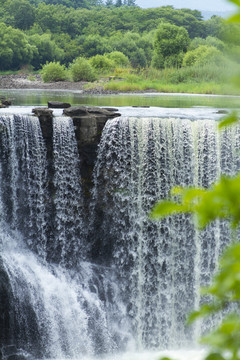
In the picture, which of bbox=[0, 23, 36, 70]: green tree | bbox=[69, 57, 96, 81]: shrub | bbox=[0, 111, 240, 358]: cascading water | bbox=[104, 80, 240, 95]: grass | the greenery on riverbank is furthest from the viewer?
bbox=[0, 23, 36, 70]: green tree

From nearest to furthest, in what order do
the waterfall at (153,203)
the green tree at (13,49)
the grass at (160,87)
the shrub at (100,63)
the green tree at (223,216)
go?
the green tree at (223,216)
the waterfall at (153,203)
the grass at (160,87)
the shrub at (100,63)
the green tree at (13,49)

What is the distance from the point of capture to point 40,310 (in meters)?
8.26

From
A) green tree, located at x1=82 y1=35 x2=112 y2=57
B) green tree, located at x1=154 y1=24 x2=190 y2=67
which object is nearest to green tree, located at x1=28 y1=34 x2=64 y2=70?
green tree, located at x1=82 y1=35 x2=112 y2=57

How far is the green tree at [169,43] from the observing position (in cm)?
3341

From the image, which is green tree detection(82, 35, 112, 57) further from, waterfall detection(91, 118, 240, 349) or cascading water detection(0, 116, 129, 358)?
cascading water detection(0, 116, 129, 358)

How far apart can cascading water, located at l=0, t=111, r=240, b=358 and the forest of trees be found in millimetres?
17145

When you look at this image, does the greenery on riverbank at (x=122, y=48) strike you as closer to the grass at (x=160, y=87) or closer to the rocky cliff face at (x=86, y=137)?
the grass at (x=160, y=87)

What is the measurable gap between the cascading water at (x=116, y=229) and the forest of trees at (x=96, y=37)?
56.3 ft

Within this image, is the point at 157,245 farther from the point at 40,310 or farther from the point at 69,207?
the point at 40,310

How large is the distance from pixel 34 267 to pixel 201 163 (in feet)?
11.3

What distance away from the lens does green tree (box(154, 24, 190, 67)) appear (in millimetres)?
33406

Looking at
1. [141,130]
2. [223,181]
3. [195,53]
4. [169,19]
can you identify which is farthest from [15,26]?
[223,181]

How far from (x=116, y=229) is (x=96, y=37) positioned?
50.3 meters

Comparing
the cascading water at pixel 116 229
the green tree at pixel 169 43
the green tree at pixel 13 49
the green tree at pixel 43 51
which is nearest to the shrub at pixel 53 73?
the green tree at pixel 169 43
